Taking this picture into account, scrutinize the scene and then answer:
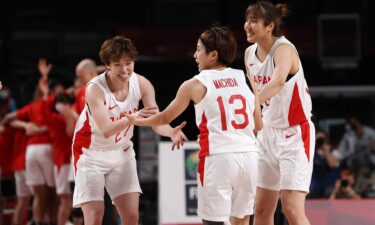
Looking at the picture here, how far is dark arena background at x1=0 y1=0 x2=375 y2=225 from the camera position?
12.7 meters

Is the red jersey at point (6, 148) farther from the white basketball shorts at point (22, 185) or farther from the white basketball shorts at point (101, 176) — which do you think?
the white basketball shorts at point (101, 176)

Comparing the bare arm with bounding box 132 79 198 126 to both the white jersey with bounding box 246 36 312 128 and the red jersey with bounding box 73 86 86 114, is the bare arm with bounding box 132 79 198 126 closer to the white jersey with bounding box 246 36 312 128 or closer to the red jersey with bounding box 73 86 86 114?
the white jersey with bounding box 246 36 312 128

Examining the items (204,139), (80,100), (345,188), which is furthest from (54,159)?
(204,139)

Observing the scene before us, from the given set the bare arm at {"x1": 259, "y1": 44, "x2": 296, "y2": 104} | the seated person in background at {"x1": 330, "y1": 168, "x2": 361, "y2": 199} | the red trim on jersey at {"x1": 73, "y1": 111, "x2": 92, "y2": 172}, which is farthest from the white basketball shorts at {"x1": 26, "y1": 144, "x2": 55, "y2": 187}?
the bare arm at {"x1": 259, "y1": 44, "x2": 296, "y2": 104}

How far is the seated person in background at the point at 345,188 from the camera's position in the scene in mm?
9391

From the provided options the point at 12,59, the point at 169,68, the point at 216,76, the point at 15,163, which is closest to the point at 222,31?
the point at 216,76

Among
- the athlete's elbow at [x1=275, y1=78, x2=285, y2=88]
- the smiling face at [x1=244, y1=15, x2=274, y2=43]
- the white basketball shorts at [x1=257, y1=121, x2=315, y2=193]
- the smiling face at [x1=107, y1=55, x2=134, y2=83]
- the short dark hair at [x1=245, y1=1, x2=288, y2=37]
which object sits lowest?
the white basketball shorts at [x1=257, y1=121, x2=315, y2=193]

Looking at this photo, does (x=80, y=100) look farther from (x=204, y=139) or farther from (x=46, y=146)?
(x=204, y=139)

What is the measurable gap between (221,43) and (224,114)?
45 centimetres

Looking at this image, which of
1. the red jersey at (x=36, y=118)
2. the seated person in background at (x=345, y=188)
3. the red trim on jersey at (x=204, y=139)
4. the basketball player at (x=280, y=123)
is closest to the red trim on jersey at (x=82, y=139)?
the red trim on jersey at (x=204, y=139)

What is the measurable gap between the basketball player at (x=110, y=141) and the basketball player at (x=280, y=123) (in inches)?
28.8

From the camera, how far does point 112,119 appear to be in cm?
579

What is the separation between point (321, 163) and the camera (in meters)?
9.80

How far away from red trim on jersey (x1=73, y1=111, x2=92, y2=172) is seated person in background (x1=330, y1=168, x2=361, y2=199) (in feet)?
13.6
